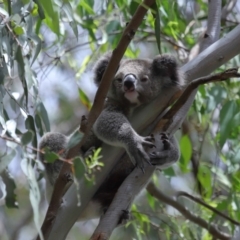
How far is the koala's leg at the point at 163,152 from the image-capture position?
99.2 inches

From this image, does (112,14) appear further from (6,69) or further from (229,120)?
(6,69)

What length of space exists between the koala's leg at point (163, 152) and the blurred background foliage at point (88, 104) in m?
0.33

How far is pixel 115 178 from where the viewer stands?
281 cm

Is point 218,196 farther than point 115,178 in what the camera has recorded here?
Yes

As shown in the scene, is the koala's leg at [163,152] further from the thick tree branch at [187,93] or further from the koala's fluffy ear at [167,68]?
the koala's fluffy ear at [167,68]

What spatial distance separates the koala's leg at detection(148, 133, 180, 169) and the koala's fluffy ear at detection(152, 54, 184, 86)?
0.34 m

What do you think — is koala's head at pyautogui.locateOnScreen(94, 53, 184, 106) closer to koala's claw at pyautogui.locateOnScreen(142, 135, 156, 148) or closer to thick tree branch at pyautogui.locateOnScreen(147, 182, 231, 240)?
koala's claw at pyautogui.locateOnScreen(142, 135, 156, 148)

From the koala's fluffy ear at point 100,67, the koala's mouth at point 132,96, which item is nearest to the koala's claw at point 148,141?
the koala's mouth at point 132,96

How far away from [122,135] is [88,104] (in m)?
0.96

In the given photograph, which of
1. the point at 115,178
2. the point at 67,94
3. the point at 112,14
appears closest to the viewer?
the point at 115,178

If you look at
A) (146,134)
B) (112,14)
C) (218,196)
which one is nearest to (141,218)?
(146,134)

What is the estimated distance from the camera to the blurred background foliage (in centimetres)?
189

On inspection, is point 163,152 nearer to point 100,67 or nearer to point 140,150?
point 140,150

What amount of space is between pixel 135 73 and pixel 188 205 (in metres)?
1.52
